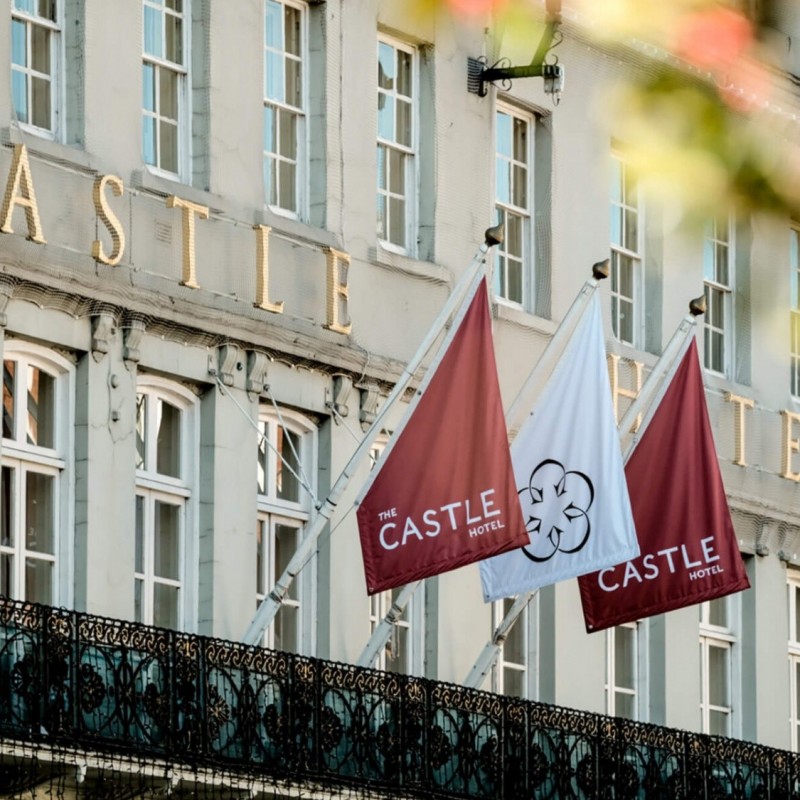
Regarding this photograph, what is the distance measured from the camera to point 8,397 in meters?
19.5

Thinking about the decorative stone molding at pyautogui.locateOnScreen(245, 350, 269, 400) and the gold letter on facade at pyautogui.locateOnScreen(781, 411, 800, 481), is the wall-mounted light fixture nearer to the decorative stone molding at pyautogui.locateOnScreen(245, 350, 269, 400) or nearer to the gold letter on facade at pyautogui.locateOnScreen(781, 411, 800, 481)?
the decorative stone molding at pyautogui.locateOnScreen(245, 350, 269, 400)

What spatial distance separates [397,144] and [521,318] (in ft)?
7.07

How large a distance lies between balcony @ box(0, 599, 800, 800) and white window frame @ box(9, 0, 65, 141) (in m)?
4.10

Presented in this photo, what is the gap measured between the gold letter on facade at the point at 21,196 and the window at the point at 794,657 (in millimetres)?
12669

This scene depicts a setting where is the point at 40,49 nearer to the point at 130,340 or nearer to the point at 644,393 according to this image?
the point at 130,340

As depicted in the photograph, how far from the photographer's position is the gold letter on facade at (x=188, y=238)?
20.9m

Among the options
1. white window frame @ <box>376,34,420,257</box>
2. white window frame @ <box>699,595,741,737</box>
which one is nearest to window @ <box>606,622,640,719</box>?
white window frame @ <box>699,595,741,737</box>

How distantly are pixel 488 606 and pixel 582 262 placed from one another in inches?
149

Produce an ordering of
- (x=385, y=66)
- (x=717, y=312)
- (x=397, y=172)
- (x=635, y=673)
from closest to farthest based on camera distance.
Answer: (x=385, y=66) → (x=397, y=172) → (x=635, y=673) → (x=717, y=312)

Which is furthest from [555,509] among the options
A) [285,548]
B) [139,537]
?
[139,537]

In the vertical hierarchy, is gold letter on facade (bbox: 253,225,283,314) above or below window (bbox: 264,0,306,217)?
below

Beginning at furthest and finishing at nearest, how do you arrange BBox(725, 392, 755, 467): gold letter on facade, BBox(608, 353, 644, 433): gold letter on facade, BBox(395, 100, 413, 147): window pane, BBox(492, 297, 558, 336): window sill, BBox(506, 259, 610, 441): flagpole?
1. BBox(725, 392, 755, 467): gold letter on facade
2. BBox(608, 353, 644, 433): gold letter on facade
3. BBox(492, 297, 558, 336): window sill
4. BBox(395, 100, 413, 147): window pane
5. BBox(506, 259, 610, 441): flagpole

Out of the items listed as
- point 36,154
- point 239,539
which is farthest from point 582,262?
point 36,154

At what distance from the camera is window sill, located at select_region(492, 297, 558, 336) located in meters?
24.9
